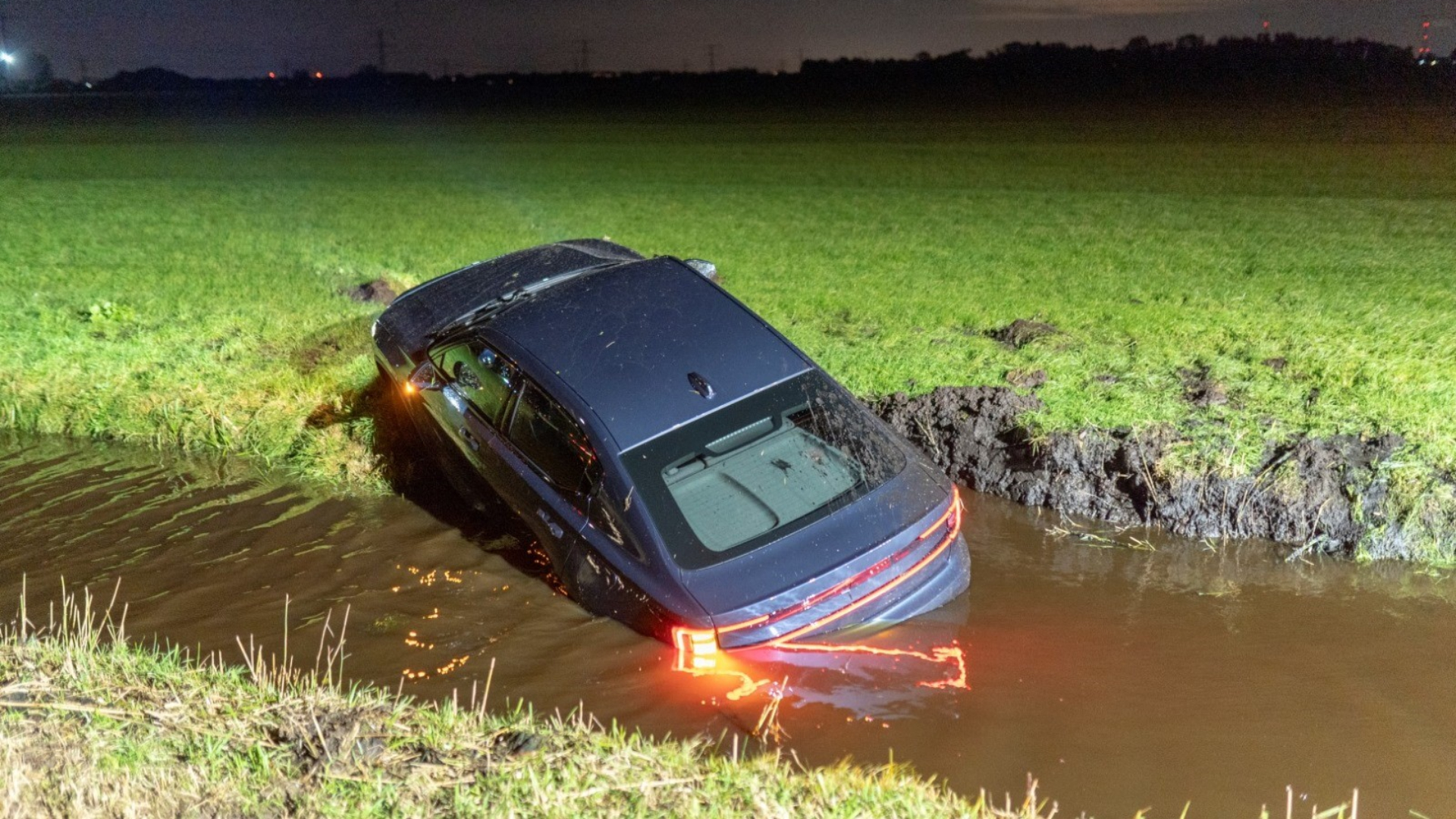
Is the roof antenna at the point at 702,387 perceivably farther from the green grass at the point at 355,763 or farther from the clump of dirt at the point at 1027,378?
the clump of dirt at the point at 1027,378

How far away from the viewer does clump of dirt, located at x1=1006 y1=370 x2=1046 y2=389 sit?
7.44 meters

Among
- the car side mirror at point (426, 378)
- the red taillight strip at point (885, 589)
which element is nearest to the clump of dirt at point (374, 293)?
the car side mirror at point (426, 378)

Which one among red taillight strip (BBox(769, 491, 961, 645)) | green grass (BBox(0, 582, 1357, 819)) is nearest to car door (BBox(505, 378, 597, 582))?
green grass (BBox(0, 582, 1357, 819))

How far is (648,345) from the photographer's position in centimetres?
548

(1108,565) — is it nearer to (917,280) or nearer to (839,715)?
(839,715)

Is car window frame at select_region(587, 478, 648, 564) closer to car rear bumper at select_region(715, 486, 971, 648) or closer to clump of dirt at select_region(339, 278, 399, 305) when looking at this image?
car rear bumper at select_region(715, 486, 971, 648)

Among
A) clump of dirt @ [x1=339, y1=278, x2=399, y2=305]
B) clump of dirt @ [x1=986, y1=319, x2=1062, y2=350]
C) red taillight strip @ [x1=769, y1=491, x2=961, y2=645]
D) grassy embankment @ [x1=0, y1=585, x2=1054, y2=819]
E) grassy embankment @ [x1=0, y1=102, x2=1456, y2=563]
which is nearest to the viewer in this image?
grassy embankment @ [x1=0, y1=585, x2=1054, y2=819]

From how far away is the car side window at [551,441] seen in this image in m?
5.21

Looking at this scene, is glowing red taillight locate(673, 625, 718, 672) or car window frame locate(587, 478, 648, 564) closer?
glowing red taillight locate(673, 625, 718, 672)

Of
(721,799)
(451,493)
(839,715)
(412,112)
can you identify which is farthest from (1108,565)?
(412,112)

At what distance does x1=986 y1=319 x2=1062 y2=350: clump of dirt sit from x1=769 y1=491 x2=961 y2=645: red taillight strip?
328 centimetres

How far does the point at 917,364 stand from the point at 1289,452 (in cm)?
250

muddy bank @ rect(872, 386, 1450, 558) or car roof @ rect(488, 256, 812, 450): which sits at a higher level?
car roof @ rect(488, 256, 812, 450)

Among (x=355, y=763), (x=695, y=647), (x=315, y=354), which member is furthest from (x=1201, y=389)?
(x=315, y=354)
